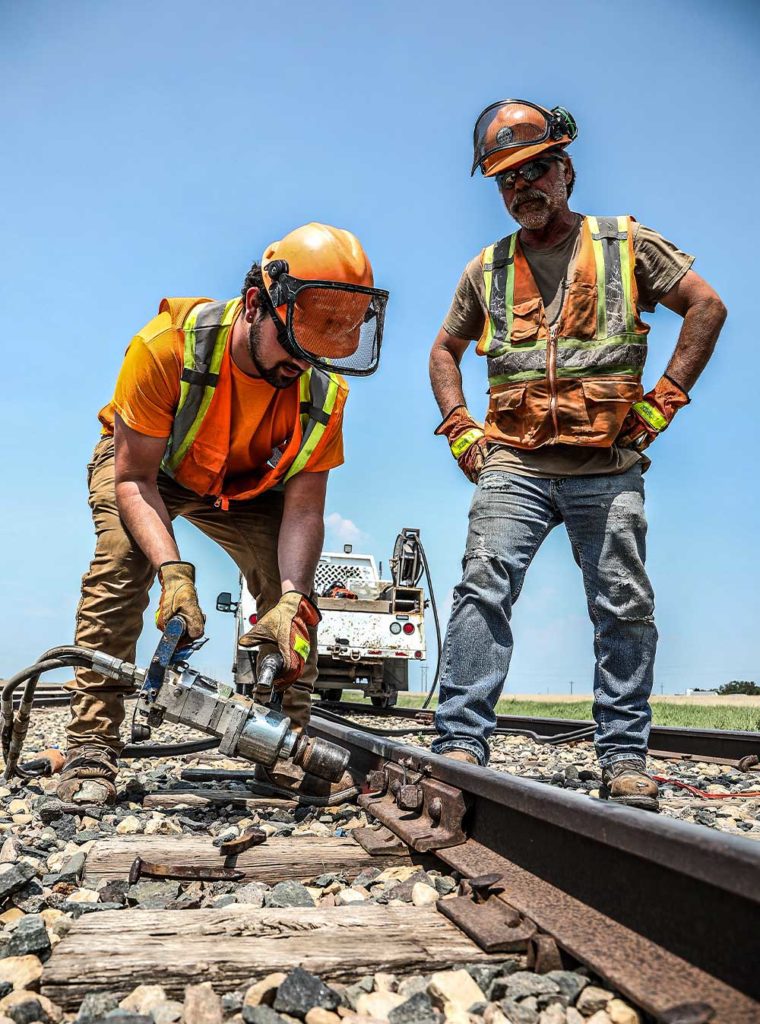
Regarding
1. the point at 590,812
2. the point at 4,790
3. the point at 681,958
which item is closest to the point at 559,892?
the point at 590,812

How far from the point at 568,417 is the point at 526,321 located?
1.50 feet

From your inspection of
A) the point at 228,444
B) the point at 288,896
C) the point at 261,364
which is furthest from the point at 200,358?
the point at 288,896

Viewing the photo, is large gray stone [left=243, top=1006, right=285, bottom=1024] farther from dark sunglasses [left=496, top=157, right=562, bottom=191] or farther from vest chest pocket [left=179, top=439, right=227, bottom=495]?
dark sunglasses [left=496, top=157, right=562, bottom=191]

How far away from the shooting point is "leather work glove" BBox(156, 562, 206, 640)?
2986mm

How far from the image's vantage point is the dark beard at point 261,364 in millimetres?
3418

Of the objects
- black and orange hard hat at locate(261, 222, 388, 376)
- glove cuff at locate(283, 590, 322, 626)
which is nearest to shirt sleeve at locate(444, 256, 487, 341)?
black and orange hard hat at locate(261, 222, 388, 376)

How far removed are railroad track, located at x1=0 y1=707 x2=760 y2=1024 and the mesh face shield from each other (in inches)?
70.1

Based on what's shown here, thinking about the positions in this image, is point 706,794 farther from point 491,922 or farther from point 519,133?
point 519,133

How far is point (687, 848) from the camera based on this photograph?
4.51 feet

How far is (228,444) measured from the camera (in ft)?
12.0

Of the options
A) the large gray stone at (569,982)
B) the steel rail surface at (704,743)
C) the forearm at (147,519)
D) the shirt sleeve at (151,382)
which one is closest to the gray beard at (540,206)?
the shirt sleeve at (151,382)

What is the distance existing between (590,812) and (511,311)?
235 centimetres

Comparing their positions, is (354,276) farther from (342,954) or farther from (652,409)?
(342,954)

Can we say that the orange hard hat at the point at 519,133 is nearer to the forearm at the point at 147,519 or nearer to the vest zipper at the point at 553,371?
the vest zipper at the point at 553,371
